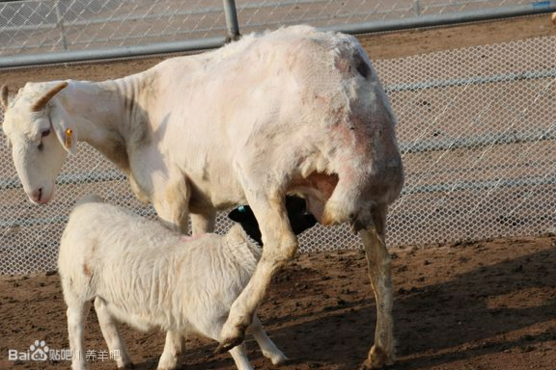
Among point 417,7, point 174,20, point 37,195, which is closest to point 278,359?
point 37,195

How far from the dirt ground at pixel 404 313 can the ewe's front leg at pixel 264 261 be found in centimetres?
68

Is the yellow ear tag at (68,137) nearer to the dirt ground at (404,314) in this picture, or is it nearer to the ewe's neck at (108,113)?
the ewe's neck at (108,113)

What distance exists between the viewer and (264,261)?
5.82m

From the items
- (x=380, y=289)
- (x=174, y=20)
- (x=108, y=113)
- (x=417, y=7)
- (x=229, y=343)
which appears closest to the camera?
(x=229, y=343)

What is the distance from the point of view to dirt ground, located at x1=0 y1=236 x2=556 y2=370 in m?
6.26

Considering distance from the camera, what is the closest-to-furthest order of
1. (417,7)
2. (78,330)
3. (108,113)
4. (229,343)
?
(229,343), (78,330), (108,113), (417,7)

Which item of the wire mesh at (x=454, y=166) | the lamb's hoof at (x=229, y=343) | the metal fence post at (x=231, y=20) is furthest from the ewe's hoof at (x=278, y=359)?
the metal fence post at (x=231, y=20)

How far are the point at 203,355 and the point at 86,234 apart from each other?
0.99m

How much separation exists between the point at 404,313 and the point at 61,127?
2367mm

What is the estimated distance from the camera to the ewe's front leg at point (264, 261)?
18.7ft

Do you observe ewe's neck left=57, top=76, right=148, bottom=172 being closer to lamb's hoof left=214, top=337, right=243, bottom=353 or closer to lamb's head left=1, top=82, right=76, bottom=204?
lamb's head left=1, top=82, right=76, bottom=204

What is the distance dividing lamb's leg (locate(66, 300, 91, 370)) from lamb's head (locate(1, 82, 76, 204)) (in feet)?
2.48

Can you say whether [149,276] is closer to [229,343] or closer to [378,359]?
[229,343]

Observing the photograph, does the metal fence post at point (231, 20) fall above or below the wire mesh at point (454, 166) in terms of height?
above
